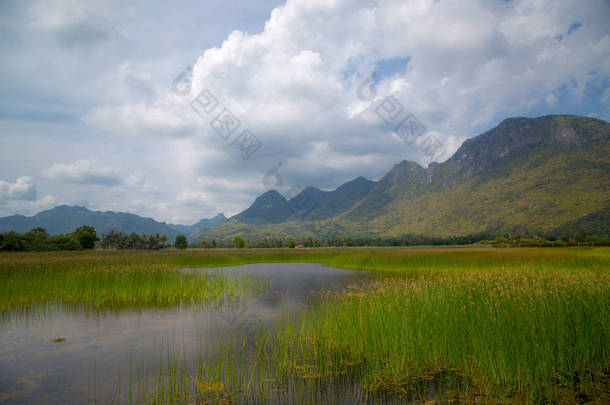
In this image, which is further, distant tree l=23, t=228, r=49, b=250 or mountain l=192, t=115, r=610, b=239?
mountain l=192, t=115, r=610, b=239

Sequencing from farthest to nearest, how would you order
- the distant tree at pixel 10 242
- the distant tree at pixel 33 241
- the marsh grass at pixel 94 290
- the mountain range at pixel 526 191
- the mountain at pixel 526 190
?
the mountain at pixel 526 190
the mountain range at pixel 526 191
the distant tree at pixel 33 241
the distant tree at pixel 10 242
the marsh grass at pixel 94 290

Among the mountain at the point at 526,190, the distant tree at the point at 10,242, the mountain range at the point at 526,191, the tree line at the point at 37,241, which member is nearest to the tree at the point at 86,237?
the tree line at the point at 37,241

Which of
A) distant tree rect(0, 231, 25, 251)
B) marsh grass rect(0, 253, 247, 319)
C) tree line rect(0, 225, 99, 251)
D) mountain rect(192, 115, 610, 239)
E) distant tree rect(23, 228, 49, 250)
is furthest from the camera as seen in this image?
mountain rect(192, 115, 610, 239)

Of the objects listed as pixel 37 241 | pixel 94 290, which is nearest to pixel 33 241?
pixel 37 241

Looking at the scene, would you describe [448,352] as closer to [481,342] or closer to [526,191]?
[481,342]

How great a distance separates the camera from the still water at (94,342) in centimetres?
577

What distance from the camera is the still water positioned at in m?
5.77

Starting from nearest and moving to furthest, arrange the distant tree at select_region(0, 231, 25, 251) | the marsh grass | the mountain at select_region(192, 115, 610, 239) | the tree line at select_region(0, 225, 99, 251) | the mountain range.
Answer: the marsh grass
the distant tree at select_region(0, 231, 25, 251)
the tree line at select_region(0, 225, 99, 251)
the mountain range
the mountain at select_region(192, 115, 610, 239)

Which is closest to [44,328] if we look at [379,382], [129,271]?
[129,271]

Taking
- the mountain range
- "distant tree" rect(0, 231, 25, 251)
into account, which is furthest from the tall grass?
"distant tree" rect(0, 231, 25, 251)

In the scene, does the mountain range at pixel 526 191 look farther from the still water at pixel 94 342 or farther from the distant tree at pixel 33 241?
the still water at pixel 94 342

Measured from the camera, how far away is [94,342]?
332 inches

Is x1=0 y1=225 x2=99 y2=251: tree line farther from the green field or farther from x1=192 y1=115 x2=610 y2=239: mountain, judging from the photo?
the green field

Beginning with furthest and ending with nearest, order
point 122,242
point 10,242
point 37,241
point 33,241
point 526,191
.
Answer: point 526,191
point 122,242
point 37,241
point 33,241
point 10,242
